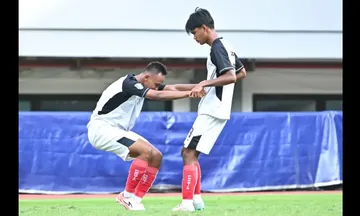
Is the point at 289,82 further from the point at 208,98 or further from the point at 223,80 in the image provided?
the point at 223,80

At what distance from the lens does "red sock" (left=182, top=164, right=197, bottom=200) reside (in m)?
6.52

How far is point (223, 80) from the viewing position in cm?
620

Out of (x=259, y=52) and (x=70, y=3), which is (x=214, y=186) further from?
(x=70, y=3)

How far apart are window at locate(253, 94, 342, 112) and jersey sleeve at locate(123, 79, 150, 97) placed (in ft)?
34.9

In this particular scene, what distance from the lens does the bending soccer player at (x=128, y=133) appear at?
6.52 metres

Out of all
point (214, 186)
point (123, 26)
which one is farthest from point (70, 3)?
point (214, 186)

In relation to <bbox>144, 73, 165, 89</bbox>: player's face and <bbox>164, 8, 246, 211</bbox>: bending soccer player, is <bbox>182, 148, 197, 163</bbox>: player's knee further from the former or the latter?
<bbox>144, 73, 165, 89</bbox>: player's face

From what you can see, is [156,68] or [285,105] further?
[285,105]

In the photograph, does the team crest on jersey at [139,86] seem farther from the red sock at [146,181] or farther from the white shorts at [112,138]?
the red sock at [146,181]

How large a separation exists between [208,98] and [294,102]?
1080 centimetres

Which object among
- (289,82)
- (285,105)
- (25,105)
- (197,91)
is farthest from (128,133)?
(285,105)

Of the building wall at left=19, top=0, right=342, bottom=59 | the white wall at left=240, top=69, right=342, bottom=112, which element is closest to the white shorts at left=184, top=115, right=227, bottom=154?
the building wall at left=19, top=0, right=342, bottom=59

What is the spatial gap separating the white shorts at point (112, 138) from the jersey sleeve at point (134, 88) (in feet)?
1.19
